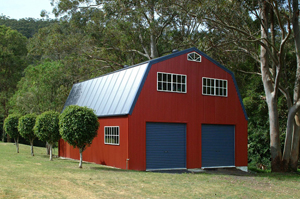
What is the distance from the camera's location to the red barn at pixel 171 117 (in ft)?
57.3

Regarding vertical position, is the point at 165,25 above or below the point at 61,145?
above

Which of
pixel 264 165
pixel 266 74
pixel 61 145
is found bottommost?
pixel 264 165

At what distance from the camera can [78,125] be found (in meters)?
16.2

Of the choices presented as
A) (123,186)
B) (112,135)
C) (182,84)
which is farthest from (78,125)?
(182,84)

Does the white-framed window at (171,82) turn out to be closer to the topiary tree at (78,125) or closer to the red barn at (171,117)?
the red barn at (171,117)

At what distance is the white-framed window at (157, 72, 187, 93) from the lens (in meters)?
18.3

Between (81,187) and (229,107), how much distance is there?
1195cm

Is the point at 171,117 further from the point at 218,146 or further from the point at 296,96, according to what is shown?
the point at 296,96

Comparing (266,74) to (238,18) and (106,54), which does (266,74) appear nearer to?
(238,18)

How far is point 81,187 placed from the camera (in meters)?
11.1

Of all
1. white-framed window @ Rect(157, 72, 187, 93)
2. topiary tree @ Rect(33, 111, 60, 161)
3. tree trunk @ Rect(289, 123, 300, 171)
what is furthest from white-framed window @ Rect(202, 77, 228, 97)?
topiary tree @ Rect(33, 111, 60, 161)

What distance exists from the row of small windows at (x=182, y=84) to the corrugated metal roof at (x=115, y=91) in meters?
1.24

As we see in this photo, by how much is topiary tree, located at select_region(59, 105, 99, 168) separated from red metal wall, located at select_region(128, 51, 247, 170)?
192 centimetres

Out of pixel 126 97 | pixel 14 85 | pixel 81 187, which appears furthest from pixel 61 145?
pixel 14 85
